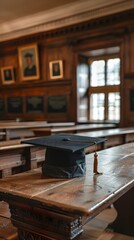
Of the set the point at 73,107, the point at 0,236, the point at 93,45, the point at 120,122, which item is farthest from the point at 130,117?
the point at 0,236

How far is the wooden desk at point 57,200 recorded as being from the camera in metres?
1.06

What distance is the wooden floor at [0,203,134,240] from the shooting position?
1567 millimetres

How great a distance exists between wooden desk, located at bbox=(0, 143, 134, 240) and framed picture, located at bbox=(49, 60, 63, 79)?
670 cm

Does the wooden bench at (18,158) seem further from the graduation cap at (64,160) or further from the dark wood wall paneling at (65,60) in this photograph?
the dark wood wall paneling at (65,60)

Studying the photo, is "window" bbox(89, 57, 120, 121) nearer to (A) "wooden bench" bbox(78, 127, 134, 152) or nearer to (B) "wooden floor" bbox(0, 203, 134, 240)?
(A) "wooden bench" bbox(78, 127, 134, 152)

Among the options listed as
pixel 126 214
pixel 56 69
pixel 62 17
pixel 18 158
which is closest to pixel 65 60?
pixel 56 69

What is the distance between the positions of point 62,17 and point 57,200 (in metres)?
7.56

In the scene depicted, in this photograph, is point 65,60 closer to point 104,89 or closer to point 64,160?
point 104,89

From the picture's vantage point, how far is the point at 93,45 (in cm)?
740

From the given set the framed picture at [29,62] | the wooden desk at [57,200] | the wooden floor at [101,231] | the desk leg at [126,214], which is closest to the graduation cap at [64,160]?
the wooden desk at [57,200]

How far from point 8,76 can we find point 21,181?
8.27m

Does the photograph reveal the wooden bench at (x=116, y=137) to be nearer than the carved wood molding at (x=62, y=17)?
Yes

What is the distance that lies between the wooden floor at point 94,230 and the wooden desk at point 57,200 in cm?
14

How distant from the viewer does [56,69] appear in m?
8.09
